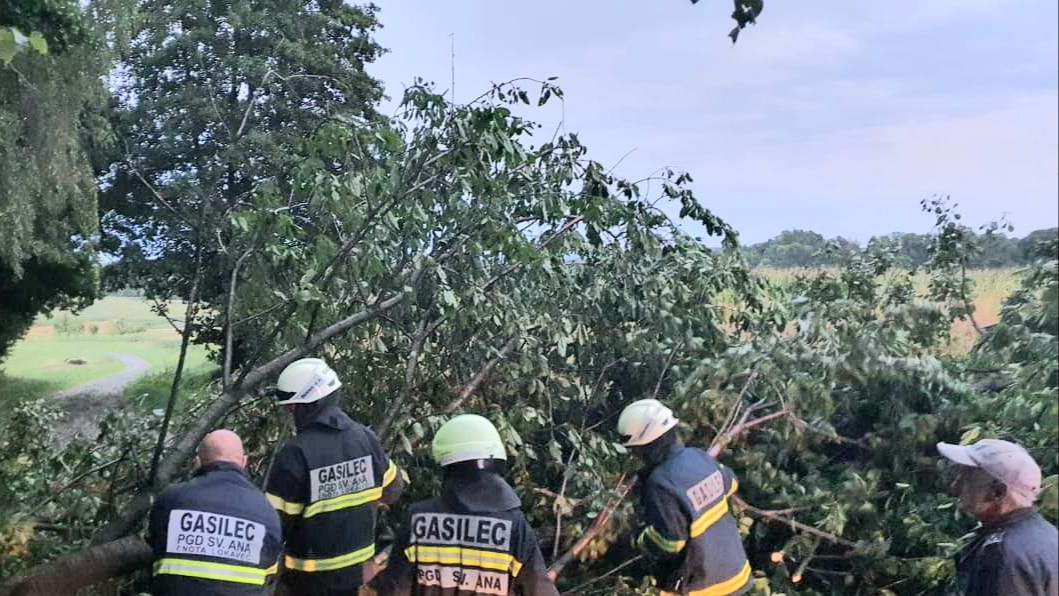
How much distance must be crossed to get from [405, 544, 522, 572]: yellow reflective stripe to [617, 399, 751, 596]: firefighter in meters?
0.46

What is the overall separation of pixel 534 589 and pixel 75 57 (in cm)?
496

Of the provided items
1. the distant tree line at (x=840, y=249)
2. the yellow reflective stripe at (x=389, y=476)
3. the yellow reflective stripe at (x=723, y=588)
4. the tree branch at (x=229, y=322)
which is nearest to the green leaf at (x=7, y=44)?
the yellow reflective stripe at (x=389, y=476)

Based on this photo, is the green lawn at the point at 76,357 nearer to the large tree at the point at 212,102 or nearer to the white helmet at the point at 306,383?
the large tree at the point at 212,102

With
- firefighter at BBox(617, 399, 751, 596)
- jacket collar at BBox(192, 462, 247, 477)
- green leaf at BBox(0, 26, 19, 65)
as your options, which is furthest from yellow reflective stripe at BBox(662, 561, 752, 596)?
green leaf at BBox(0, 26, 19, 65)

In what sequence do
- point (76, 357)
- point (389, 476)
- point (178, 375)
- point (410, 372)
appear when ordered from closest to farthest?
point (389, 476) < point (178, 375) < point (410, 372) < point (76, 357)

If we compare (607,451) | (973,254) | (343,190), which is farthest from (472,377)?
(973,254)

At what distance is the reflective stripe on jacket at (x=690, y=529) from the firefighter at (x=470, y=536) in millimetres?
388

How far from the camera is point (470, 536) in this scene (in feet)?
6.92

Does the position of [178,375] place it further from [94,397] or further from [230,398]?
[94,397]

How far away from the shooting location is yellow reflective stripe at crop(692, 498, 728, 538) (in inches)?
90.3

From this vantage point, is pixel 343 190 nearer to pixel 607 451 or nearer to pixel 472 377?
pixel 472 377

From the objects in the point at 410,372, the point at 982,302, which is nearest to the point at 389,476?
the point at 410,372

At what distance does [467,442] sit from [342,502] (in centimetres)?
62

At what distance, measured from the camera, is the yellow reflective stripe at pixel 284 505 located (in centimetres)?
243
